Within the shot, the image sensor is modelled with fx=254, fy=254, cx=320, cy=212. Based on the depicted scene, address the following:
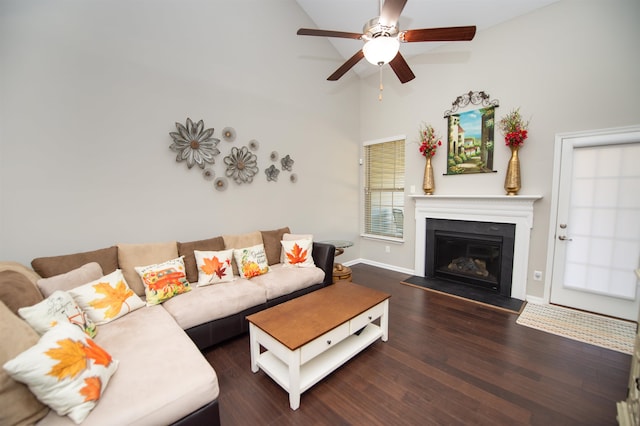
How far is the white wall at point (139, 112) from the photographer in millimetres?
2076

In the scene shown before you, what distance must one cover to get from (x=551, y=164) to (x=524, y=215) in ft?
2.12

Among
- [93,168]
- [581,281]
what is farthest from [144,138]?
[581,281]

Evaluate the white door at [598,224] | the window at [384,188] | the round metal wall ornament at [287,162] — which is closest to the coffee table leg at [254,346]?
the round metal wall ornament at [287,162]

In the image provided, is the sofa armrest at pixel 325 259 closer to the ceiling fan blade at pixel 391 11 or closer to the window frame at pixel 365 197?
the window frame at pixel 365 197

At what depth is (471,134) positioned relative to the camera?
11.5 feet

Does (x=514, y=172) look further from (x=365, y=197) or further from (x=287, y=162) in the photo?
(x=287, y=162)

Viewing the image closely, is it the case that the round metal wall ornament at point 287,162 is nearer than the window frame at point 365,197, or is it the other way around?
the round metal wall ornament at point 287,162

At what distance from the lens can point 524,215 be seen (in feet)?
10.2

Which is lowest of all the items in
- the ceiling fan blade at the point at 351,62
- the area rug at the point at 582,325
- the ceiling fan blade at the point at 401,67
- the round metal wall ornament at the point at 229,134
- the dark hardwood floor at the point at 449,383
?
the dark hardwood floor at the point at 449,383

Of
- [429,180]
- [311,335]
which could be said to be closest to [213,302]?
[311,335]

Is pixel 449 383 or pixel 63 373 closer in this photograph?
pixel 63 373

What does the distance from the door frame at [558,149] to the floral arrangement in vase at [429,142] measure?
1341 mm

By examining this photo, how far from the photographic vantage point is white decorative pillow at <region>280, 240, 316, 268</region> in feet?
10.5

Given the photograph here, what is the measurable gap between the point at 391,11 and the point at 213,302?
267cm
